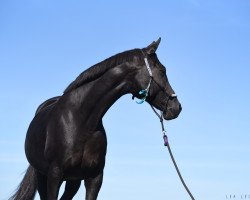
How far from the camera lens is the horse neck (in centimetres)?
714

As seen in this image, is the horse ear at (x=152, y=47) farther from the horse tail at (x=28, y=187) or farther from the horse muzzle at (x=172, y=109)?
the horse tail at (x=28, y=187)

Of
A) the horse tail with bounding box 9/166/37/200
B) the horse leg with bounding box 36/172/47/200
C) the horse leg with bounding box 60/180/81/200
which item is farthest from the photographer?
the horse tail with bounding box 9/166/37/200

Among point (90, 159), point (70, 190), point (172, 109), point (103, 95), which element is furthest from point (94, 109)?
point (70, 190)

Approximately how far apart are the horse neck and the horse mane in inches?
3.2

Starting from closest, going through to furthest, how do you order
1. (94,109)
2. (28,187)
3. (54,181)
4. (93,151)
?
(54,181)
(93,151)
(94,109)
(28,187)

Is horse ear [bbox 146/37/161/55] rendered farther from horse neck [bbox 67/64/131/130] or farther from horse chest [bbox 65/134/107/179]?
horse chest [bbox 65/134/107/179]

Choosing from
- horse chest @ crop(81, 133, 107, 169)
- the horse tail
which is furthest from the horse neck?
the horse tail

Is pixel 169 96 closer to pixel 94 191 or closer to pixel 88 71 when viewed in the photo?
pixel 88 71

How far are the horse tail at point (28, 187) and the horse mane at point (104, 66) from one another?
2814 mm

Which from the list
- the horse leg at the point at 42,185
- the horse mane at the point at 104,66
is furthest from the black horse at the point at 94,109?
the horse leg at the point at 42,185

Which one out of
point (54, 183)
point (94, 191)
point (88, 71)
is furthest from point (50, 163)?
point (88, 71)

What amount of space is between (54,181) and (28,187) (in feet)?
8.97

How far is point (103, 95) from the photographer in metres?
7.15

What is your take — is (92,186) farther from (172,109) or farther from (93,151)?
(172,109)
